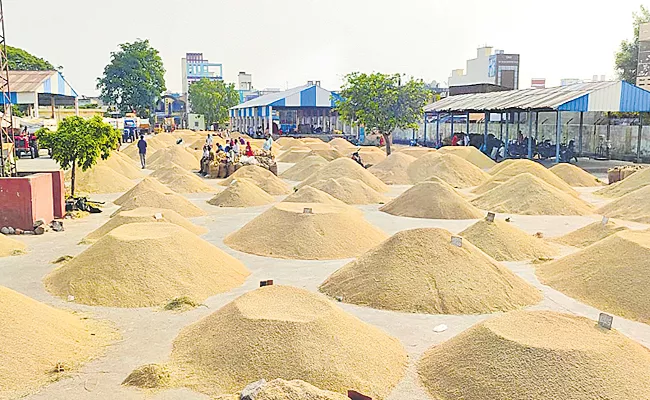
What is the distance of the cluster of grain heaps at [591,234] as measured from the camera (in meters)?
11.4

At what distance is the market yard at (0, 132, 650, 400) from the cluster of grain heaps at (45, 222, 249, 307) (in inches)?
1.0

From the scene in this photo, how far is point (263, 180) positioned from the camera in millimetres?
20125

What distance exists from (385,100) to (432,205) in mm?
15644

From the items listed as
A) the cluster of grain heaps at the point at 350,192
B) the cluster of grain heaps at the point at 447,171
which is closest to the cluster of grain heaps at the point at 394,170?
the cluster of grain heaps at the point at 447,171

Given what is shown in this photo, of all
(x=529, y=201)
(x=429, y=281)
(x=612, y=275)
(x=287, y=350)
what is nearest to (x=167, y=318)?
(x=287, y=350)

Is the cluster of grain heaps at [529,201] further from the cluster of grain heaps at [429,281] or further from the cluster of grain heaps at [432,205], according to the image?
the cluster of grain heaps at [429,281]

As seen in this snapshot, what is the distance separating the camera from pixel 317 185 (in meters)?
18.0

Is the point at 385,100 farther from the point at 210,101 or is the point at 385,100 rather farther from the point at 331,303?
the point at 210,101

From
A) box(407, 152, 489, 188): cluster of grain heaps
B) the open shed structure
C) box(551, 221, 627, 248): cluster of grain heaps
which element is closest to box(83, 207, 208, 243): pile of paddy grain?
box(551, 221, 627, 248): cluster of grain heaps

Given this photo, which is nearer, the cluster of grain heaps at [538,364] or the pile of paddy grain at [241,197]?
the cluster of grain heaps at [538,364]

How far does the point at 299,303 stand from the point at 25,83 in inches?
1152

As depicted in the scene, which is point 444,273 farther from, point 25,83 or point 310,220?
point 25,83

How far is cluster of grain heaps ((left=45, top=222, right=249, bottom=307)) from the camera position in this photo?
8398 mm

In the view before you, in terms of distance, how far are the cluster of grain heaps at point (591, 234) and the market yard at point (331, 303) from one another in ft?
0.23
